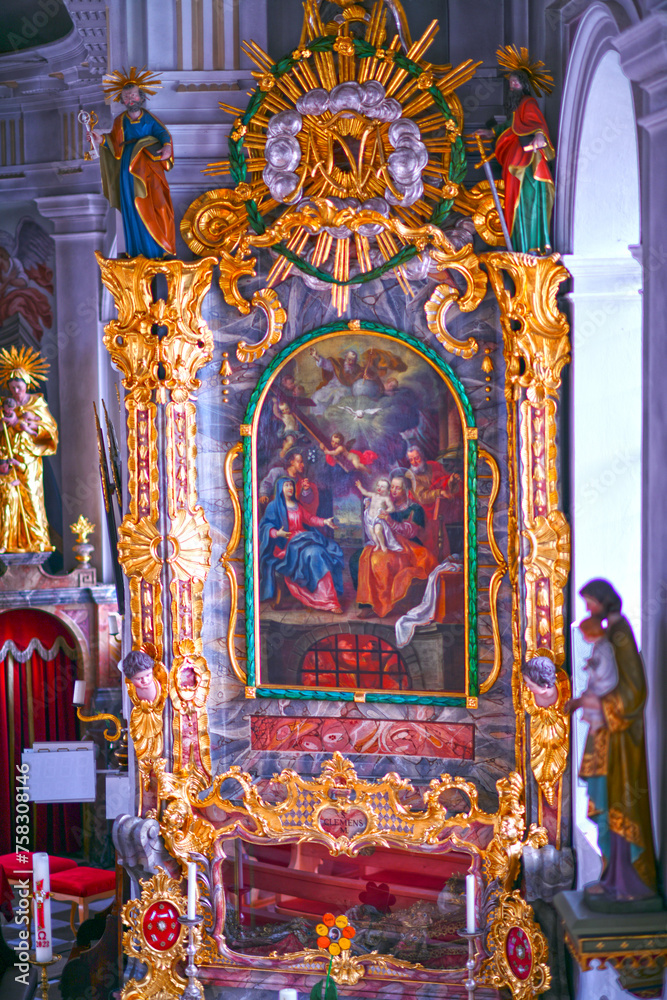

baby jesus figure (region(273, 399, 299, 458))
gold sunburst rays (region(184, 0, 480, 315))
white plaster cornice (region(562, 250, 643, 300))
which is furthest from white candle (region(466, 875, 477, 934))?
gold sunburst rays (region(184, 0, 480, 315))

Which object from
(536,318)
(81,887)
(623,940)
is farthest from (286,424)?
(81,887)

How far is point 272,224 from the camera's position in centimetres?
750

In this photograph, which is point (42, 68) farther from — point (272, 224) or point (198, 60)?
point (272, 224)

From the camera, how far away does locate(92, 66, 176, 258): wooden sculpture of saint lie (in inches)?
284

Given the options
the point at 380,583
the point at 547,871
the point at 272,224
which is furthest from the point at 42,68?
the point at 547,871

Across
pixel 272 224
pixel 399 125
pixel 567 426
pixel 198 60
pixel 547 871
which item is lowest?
pixel 547 871

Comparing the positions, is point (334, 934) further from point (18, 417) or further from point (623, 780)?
point (18, 417)

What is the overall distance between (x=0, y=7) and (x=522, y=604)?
8417 millimetres

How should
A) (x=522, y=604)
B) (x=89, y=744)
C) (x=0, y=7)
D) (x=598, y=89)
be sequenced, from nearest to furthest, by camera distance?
(x=598, y=89) → (x=522, y=604) → (x=89, y=744) → (x=0, y=7)

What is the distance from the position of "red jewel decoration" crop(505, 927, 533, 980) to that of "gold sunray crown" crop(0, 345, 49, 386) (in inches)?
287

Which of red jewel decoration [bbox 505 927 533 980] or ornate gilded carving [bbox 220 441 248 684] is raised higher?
ornate gilded carving [bbox 220 441 248 684]

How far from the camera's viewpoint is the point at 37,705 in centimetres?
1168

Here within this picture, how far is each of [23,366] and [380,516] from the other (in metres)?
5.59

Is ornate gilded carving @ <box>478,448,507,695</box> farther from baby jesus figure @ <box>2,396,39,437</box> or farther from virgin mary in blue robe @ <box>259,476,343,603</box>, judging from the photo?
baby jesus figure @ <box>2,396,39,437</box>
